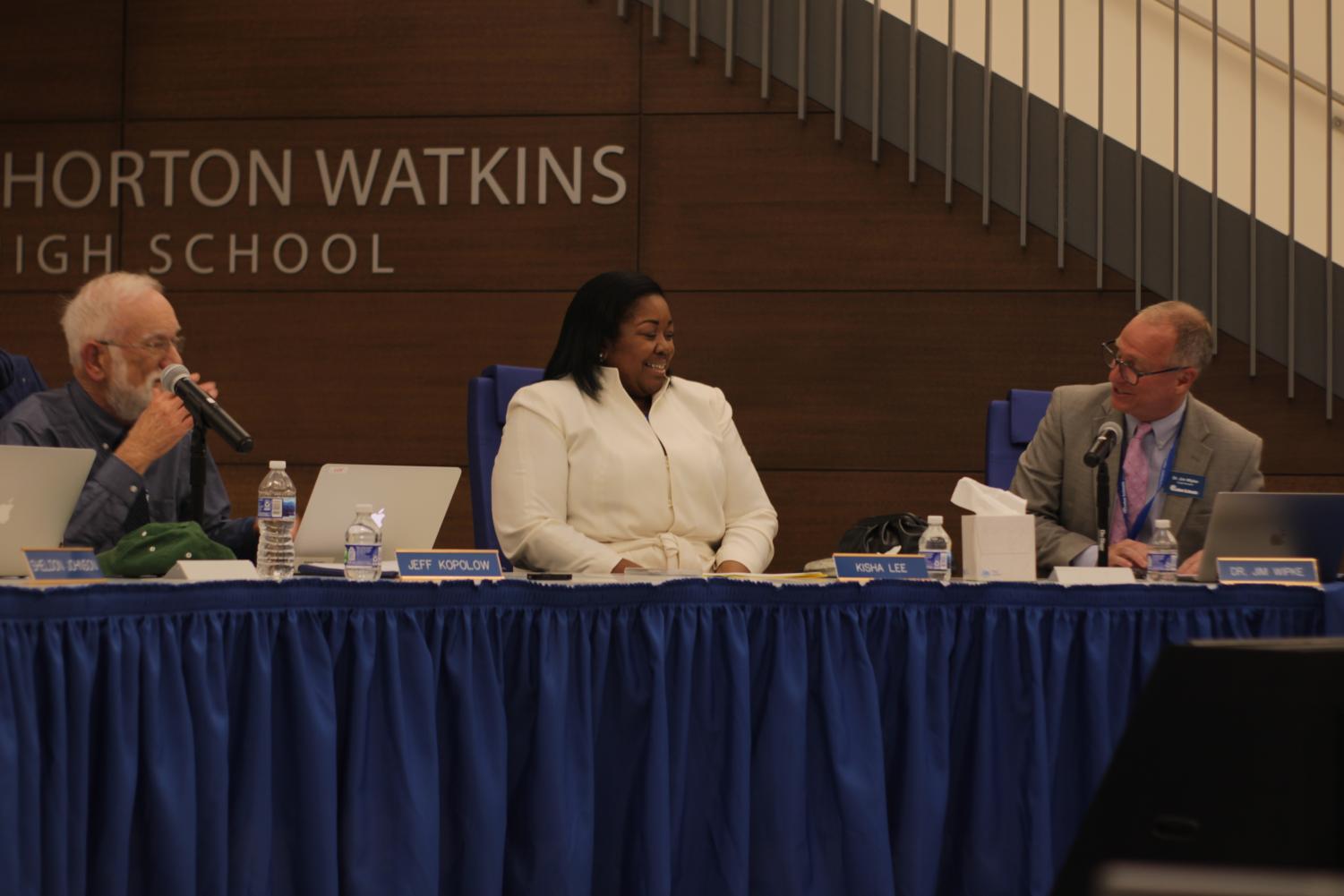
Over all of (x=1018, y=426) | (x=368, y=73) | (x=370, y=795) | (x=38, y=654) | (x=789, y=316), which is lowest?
(x=370, y=795)

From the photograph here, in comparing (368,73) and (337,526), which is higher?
(368,73)

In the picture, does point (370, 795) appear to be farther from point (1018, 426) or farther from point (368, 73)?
point (368, 73)

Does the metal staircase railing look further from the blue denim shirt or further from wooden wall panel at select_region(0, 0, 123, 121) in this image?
the blue denim shirt

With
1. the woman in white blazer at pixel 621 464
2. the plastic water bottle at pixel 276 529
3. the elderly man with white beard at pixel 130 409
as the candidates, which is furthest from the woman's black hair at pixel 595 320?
the plastic water bottle at pixel 276 529

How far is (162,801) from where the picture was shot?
190cm

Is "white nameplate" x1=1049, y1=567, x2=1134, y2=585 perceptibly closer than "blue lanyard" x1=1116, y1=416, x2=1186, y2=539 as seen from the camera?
Yes

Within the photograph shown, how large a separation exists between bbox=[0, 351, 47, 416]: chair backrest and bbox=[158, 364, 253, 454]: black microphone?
100cm

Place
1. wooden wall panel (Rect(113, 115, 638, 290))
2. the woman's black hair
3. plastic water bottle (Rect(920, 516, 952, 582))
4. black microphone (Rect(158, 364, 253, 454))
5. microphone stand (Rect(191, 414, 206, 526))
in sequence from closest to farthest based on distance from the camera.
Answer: black microphone (Rect(158, 364, 253, 454)) < plastic water bottle (Rect(920, 516, 952, 582)) < microphone stand (Rect(191, 414, 206, 526)) < the woman's black hair < wooden wall panel (Rect(113, 115, 638, 290))

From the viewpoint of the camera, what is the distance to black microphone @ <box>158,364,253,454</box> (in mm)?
2459

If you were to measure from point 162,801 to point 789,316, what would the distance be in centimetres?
341

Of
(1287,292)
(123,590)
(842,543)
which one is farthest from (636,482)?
(1287,292)

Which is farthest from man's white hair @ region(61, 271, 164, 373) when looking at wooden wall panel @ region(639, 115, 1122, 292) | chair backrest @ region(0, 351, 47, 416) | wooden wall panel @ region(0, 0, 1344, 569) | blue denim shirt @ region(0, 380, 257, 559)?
wooden wall panel @ region(639, 115, 1122, 292)

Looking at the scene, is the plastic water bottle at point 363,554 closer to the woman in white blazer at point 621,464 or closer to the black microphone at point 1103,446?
the woman in white blazer at point 621,464

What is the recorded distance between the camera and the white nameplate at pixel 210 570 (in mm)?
2170
